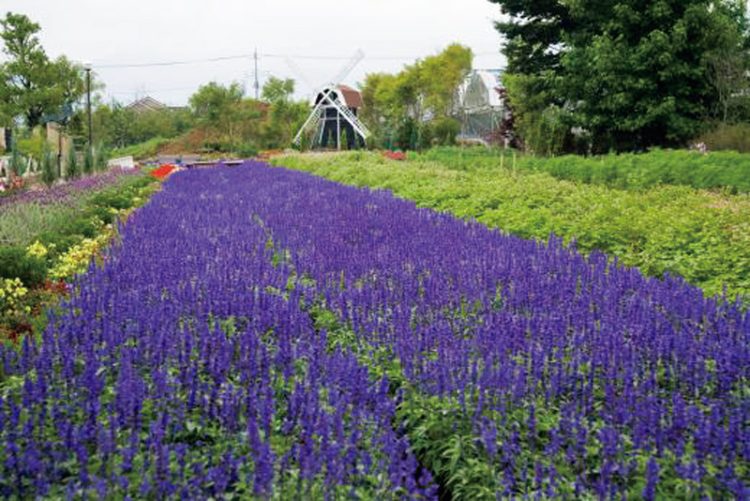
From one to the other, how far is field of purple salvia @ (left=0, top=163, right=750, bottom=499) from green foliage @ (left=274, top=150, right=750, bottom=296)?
108 cm

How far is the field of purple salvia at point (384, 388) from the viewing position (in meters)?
3.01

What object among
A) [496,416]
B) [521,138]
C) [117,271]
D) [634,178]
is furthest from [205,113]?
[496,416]

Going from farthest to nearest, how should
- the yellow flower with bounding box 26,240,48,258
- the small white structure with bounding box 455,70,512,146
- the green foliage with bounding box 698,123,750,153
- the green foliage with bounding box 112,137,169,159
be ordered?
the green foliage with bounding box 112,137,169,159 → the small white structure with bounding box 455,70,512,146 → the green foliage with bounding box 698,123,750,153 → the yellow flower with bounding box 26,240,48,258

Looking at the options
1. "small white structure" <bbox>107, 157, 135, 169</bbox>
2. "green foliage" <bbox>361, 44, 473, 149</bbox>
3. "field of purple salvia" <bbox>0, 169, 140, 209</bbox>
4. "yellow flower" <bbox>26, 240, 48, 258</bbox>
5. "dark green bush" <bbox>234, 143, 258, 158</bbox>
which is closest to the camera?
"yellow flower" <bbox>26, 240, 48, 258</bbox>

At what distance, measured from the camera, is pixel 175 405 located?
362cm

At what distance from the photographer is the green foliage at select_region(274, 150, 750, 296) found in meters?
7.05

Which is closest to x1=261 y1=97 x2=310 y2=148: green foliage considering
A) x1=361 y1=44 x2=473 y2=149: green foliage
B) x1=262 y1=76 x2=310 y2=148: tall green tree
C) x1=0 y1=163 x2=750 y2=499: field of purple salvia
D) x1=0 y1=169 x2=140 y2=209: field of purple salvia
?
x1=262 y1=76 x2=310 y2=148: tall green tree

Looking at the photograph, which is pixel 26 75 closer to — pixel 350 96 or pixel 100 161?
pixel 100 161

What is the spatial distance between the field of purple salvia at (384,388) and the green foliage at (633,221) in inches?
42.4

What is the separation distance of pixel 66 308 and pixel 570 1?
23032mm

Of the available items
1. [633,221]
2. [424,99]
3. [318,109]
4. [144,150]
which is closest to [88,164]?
[633,221]

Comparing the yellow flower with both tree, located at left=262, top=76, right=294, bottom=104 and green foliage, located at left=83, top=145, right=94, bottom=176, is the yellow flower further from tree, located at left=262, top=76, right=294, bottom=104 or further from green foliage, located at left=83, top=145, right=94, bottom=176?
tree, located at left=262, top=76, right=294, bottom=104

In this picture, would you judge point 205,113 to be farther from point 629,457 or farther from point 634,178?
point 629,457

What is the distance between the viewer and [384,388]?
12.5 ft
